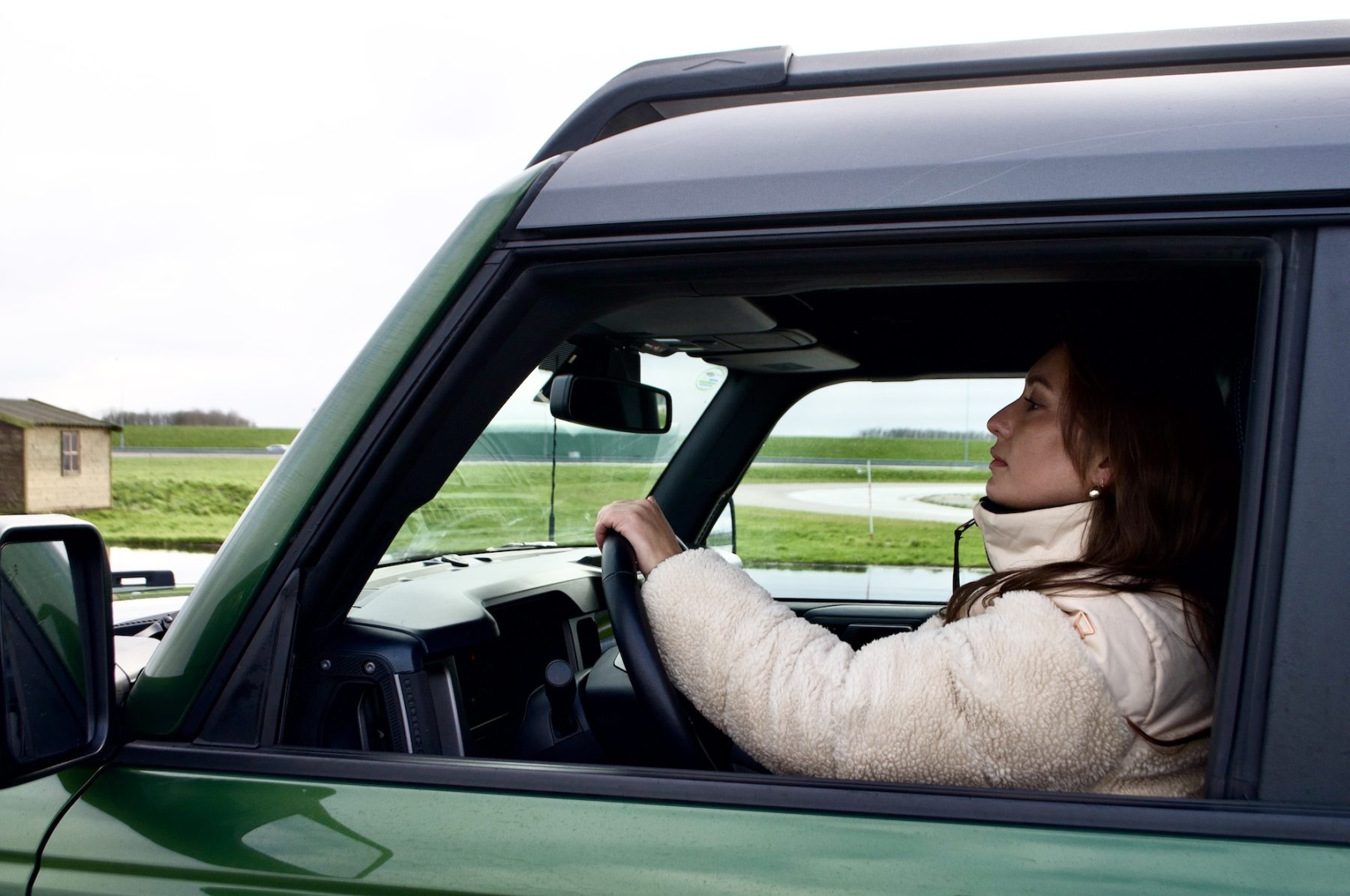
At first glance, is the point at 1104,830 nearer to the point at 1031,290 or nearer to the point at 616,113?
the point at 616,113

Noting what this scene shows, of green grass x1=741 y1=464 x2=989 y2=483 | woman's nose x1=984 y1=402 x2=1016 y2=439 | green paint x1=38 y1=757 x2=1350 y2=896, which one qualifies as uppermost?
woman's nose x1=984 y1=402 x2=1016 y2=439

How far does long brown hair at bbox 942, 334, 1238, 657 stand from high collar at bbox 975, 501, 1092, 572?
16 millimetres

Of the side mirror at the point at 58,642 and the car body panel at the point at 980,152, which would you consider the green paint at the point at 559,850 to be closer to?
the side mirror at the point at 58,642

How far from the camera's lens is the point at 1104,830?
90cm

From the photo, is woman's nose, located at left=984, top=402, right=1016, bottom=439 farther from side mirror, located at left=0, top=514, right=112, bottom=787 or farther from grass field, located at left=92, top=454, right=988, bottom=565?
side mirror, located at left=0, top=514, right=112, bottom=787

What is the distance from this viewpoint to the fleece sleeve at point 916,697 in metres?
1.10

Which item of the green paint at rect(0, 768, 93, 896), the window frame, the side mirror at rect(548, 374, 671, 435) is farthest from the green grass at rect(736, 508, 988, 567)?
the green paint at rect(0, 768, 93, 896)

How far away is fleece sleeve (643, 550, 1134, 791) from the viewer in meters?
1.10

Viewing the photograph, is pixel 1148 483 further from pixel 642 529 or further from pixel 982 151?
pixel 642 529

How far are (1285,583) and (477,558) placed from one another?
1.90m

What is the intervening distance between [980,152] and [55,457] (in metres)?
4.47

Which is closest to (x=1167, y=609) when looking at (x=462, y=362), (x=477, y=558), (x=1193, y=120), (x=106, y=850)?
(x=1193, y=120)

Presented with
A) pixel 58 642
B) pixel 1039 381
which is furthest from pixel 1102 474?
pixel 58 642

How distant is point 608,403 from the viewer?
7.93ft
